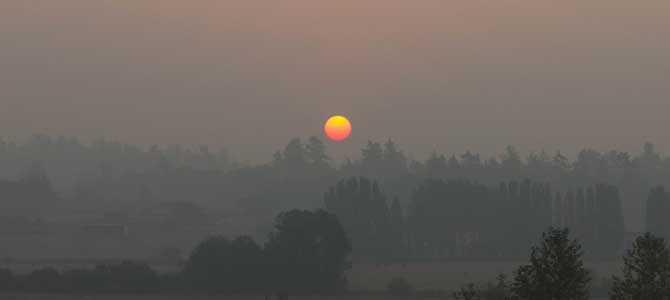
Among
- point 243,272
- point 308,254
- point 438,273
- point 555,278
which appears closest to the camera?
point 555,278

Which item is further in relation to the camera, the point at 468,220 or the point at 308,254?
the point at 468,220

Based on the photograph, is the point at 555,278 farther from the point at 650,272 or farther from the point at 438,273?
the point at 438,273

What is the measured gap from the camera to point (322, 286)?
4899 inches

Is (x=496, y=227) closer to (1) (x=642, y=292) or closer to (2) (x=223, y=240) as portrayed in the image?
(2) (x=223, y=240)

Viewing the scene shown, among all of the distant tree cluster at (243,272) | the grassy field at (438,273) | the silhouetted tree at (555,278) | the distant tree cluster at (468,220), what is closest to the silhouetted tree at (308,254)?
the distant tree cluster at (243,272)

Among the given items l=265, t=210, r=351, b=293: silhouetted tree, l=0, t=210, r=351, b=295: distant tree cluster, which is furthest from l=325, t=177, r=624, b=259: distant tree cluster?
l=0, t=210, r=351, b=295: distant tree cluster

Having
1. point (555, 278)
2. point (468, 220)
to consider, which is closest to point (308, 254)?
point (468, 220)

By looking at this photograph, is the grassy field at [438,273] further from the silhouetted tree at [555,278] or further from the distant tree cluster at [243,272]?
the silhouetted tree at [555,278]

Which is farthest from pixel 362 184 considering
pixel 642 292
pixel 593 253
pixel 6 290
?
pixel 642 292

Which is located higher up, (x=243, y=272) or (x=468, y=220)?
(x=468, y=220)

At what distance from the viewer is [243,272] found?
12344 cm

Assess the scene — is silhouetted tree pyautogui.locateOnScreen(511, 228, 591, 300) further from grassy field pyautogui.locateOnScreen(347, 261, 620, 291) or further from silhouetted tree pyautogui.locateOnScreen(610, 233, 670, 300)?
grassy field pyautogui.locateOnScreen(347, 261, 620, 291)

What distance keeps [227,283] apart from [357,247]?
36131mm

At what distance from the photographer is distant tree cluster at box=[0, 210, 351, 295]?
12106 cm
